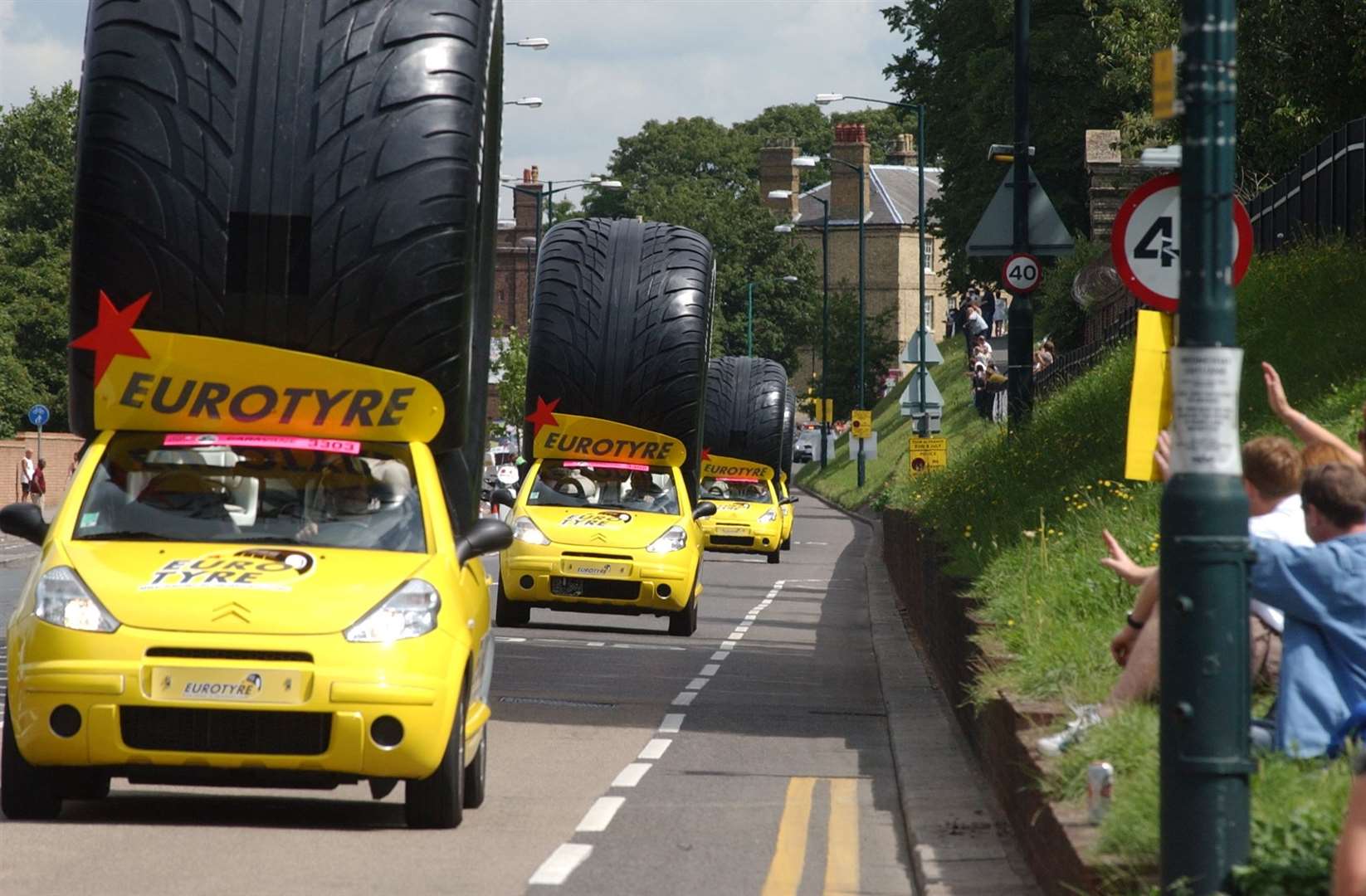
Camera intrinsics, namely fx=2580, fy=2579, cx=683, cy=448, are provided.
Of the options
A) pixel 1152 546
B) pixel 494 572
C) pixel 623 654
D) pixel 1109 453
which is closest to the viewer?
pixel 1152 546

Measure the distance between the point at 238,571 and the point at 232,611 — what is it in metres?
0.34

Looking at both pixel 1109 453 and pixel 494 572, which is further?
pixel 494 572

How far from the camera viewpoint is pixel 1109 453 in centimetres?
1994

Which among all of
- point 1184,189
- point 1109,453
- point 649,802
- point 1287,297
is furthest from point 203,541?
point 1287,297

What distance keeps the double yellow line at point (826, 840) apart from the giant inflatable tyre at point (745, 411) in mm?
36052

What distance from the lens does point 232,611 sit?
9773 mm

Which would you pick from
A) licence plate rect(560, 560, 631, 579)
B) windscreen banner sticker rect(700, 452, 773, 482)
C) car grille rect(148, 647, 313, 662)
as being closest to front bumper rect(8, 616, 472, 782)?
car grille rect(148, 647, 313, 662)

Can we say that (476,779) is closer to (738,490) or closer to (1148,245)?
(1148,245)

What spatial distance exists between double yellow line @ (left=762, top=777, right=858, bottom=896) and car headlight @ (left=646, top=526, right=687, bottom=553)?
34.9 ft

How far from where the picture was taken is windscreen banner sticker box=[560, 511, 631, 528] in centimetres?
2384

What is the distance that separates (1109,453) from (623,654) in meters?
4.44

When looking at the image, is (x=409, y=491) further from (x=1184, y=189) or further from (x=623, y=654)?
(x=623, y=654)

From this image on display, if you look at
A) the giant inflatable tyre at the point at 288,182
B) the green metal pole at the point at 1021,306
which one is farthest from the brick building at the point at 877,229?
the giant inflatable tyre at the point at 288,182

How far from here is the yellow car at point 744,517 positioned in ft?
148
